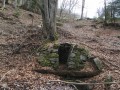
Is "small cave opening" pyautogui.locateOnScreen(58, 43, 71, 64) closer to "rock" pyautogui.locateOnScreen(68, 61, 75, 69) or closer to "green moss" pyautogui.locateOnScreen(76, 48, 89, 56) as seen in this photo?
"green moss" pyautogui.locateOnScreen(76, 48, 89, 56)

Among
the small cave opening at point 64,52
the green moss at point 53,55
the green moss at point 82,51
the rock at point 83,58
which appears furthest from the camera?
the small cave opening at point 64,52

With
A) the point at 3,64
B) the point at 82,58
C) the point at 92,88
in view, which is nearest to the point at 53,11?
the point at 82,58

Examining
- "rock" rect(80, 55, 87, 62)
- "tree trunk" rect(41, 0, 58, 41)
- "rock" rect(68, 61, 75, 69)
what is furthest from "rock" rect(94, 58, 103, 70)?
"tree trunk" rect(41, 0, 58, 41)

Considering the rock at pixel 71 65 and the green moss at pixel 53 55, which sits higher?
the green moss at pixel 53 55

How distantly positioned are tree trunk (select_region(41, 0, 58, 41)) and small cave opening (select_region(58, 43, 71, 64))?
4.29 feet

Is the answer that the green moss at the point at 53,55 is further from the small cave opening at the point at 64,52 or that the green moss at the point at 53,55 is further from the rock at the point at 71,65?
the small cave opening at the point at 64,52

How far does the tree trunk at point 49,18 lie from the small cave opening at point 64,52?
1.31 meters

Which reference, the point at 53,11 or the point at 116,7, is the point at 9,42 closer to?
the point at 53,11

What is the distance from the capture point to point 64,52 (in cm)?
1205

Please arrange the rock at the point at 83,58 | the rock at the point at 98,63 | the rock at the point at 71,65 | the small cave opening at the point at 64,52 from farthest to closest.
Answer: the small cave opening at the point at 64,52
the rock at the point at 83,58
the rock at the point at 98,63
the rock at the point at 71,65

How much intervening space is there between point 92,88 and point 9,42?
23.2 ft

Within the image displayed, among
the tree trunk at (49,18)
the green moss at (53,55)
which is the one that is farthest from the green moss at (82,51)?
the tree trunk at (49,18)

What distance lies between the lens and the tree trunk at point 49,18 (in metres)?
12.8

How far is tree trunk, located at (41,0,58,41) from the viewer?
1284 centimetres
